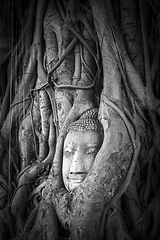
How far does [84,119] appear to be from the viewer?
210 centimetres

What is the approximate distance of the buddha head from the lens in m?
2.00

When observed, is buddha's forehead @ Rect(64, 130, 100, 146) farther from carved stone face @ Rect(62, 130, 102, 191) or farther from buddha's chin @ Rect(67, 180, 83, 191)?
buddha's chin @ Rect(67, 180, 83, 191)

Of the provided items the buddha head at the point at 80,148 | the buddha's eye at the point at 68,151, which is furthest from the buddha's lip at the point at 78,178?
the buddha's eye at the point at 68,151

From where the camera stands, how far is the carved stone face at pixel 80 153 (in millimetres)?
1995

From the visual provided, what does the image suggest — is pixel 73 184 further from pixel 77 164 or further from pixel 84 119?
pixel 84 119

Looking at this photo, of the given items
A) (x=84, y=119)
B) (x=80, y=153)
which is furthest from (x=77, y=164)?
(x=84, y=119)

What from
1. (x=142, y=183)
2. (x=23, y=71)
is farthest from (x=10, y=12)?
(x=142, y=183)

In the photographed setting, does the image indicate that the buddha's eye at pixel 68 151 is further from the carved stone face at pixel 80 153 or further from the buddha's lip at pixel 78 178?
the buddha's lip at pixel 78 178

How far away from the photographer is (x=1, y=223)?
2445mm

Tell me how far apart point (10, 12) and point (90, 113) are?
1320 millimetres

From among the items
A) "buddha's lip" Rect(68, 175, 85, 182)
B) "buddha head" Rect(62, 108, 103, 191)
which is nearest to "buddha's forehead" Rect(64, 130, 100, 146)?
"buddha head" Rect(62, 108, 103, 191)

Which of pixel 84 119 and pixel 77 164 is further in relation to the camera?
pixel 84 119

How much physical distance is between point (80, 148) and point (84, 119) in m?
0.19

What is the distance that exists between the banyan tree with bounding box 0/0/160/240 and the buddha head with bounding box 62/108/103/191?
1cm
